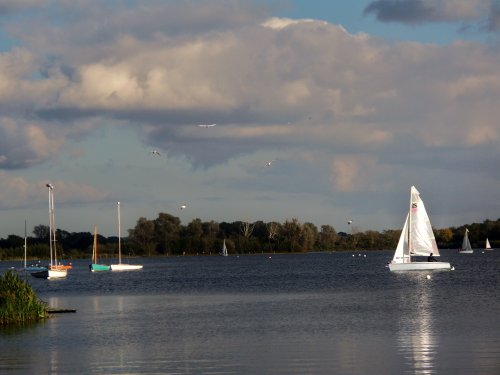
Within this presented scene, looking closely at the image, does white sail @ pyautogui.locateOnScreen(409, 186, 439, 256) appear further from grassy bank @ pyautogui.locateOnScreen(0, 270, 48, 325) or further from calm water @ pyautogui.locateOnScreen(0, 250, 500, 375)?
grassy bank @ pyautogui.locateOnScreen(0, 270, 48, 325)

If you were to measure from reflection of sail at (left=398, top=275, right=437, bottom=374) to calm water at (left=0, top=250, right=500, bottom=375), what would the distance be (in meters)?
0.05

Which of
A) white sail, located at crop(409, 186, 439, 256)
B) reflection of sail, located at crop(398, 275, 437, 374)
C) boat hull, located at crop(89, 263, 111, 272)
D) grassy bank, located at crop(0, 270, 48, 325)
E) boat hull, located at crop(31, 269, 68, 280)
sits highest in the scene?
white sail, located at crop(409, 186, 439, 256)

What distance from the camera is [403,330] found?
46.0 meters

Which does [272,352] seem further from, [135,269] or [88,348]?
[135,269]

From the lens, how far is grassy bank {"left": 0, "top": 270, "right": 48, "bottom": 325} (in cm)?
4975

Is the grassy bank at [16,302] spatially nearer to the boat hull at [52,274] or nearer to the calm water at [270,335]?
the calm water at [270,335]

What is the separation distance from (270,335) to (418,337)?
6629mm

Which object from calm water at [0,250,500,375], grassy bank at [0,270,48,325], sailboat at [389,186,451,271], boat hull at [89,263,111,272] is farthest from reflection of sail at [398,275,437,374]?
boat hull at [89,263,111,272]

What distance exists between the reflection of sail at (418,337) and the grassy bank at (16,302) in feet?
61.7

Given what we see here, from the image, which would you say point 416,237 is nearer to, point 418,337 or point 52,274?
point 52,274

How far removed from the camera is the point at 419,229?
4104 inches

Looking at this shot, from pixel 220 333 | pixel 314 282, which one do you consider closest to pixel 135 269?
pixel 314 282

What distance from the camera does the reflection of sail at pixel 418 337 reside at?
34.2 metres

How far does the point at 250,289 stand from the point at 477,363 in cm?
5589
